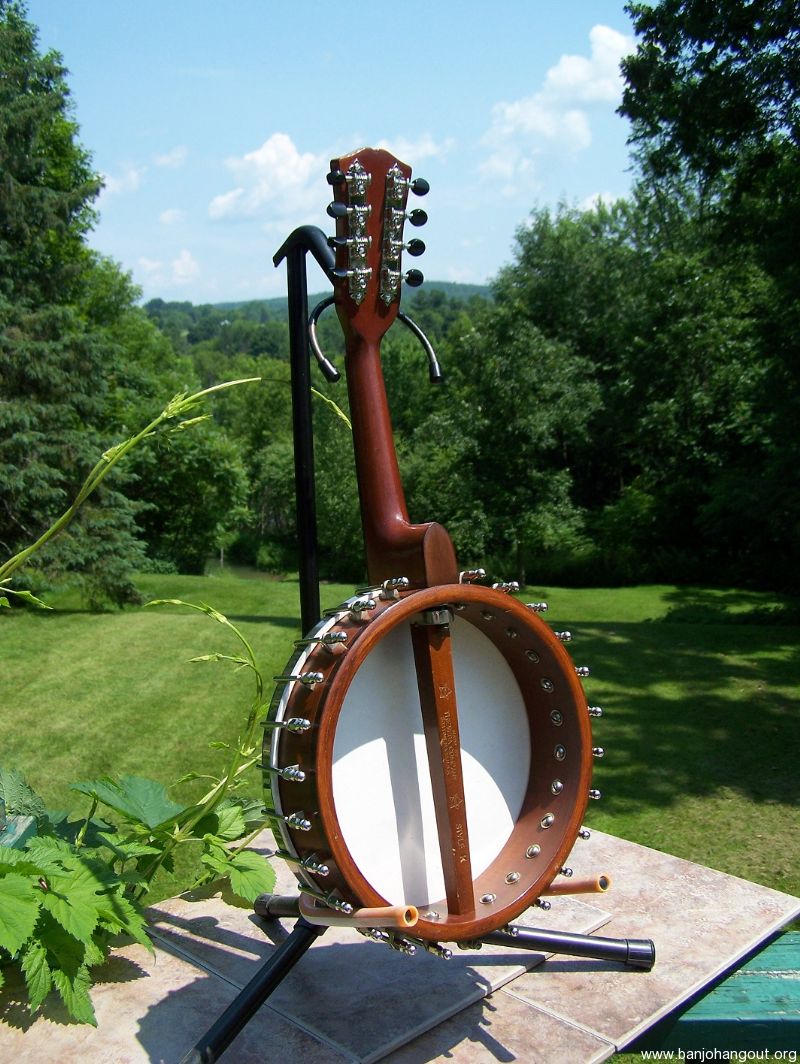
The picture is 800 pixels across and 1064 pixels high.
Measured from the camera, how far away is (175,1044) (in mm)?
2188

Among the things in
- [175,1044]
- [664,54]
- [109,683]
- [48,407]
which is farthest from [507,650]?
[48,407]

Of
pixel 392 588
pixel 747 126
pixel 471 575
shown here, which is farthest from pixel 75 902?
pixel 747 126

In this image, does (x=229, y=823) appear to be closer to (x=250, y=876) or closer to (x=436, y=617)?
(x=250, y=876)

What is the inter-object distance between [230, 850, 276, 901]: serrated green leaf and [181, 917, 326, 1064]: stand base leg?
280 millimetres

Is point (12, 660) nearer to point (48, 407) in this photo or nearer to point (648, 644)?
point (48, 407)

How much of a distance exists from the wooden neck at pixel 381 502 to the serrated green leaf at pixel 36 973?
1095mm

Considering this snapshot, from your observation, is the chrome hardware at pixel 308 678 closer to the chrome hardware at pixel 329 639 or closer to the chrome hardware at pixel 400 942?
the chrome hardware at pixel 329 639

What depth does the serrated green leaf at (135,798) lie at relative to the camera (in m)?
2.69

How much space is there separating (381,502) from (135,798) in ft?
3.96

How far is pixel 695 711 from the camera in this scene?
6309 millimetres

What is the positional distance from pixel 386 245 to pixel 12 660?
674 centimetres

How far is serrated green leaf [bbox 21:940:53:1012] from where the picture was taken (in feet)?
6.99

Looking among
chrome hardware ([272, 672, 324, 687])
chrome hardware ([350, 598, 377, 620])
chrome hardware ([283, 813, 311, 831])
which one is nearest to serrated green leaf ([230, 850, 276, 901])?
chrome hardware ([283, 813, 311, 831])

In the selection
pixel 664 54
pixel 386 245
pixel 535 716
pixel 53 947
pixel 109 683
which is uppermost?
pixel 664 54
